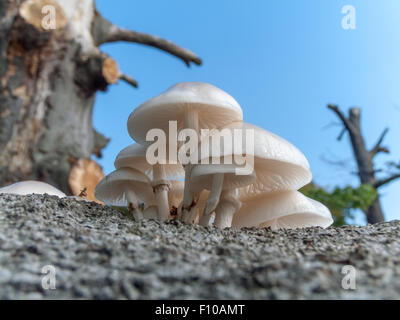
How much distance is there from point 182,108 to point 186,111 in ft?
0.07

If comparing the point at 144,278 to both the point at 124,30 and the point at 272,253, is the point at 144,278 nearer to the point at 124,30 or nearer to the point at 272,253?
the point at 272,253

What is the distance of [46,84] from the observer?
3.09 meters

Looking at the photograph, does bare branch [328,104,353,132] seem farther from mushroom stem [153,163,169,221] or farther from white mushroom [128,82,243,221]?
mushroom stem [153,163,169,221]

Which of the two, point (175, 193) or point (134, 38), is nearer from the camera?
point (175, 193)

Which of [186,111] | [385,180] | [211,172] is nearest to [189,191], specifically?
[211,172]

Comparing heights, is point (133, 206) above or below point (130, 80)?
below

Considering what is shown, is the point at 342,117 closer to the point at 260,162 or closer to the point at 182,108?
the point at 260,162

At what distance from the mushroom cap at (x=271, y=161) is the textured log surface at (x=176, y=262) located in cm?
28

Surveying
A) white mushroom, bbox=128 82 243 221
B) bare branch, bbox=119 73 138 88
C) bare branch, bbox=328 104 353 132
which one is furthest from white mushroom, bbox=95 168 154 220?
bare branch, bbox=328 104 353 132

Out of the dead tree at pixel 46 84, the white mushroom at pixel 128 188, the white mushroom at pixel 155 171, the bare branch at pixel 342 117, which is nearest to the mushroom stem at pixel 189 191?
the white mushroom at pixel 155 171

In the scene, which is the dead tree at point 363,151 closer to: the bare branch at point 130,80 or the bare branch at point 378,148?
the bare branch at point 378,148

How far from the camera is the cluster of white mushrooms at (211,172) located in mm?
1189

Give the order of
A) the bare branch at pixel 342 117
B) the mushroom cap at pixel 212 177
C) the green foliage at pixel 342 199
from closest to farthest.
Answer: the mushroom cap at pixel 212 177, the green foliage at pixel 342 199, the bare branch at pixel 342 117
